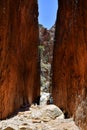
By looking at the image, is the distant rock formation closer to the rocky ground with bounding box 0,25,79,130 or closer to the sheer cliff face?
the sheer cliff face

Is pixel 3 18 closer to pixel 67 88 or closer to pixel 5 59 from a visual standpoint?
pixel 5 59

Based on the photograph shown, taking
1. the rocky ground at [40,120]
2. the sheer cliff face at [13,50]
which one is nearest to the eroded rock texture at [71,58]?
the rocky ground at [40,120]

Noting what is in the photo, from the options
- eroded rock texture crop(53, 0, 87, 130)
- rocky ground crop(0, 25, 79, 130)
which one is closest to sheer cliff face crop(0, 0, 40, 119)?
rocky ground crop(0, 25, 79, 130)

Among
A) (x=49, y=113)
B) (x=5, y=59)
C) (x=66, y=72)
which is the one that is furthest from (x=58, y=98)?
(x=5, y=59)

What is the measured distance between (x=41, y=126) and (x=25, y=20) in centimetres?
644

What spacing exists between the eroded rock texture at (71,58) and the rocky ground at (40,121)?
0.50 meters

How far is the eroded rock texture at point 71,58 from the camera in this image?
824cm

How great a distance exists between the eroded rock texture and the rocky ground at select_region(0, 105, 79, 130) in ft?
1.65

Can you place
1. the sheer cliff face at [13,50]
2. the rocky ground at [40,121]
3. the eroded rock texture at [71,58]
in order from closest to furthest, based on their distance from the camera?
the rocky ground at [40,121] → the sheer cliff face at [13,50] → the eroded rock texture at [71,58]

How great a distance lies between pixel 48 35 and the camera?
2903 centimetres

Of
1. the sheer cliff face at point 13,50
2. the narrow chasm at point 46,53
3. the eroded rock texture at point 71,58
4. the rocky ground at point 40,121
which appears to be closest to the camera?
the rocky ground at point 40,121

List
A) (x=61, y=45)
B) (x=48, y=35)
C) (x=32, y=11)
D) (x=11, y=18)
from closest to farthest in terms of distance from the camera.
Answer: (x=11, y=18), (x=61, y=45), (x=32, y=11), (x=48, y=35)

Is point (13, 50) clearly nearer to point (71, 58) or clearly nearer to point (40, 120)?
point (71, 58)

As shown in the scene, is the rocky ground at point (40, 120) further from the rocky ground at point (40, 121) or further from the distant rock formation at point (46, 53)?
the distant rock formation at point (46, 53)
